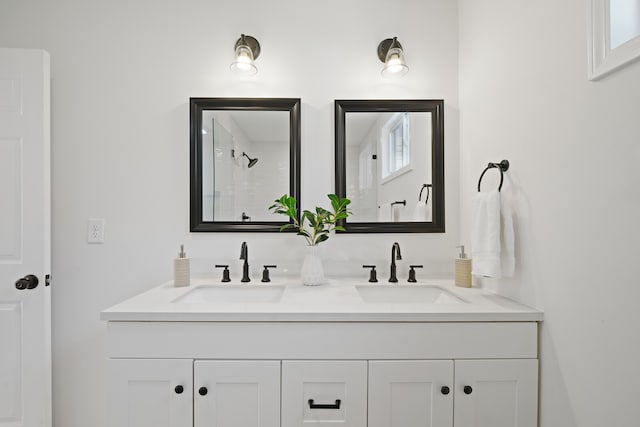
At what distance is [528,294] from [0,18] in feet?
9.03

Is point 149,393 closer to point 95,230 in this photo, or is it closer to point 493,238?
point 95,230

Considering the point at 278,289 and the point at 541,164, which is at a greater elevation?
the point at 541,164

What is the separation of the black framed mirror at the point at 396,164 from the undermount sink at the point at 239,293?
0.51 m

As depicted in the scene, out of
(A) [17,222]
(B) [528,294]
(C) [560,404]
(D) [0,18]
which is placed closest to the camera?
(C) [560,404]

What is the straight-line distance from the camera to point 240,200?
1.74 meters

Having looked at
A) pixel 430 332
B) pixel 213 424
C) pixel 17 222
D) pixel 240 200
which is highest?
pixel 240 200

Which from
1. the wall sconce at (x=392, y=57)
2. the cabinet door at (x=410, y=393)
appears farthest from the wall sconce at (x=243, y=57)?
the cabinet door at (x=410, y=393)

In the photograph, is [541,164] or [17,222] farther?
[17,222]

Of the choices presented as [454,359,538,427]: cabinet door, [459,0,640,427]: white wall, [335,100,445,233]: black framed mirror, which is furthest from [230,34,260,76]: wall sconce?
[454,359,538,427]: cabinet door

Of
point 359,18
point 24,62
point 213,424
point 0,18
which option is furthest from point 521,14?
point 0,18

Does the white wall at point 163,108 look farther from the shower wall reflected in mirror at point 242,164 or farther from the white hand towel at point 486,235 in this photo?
the white hand towel at point 486,235

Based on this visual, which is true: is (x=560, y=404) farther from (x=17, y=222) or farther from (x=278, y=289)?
(x=17, y=222)

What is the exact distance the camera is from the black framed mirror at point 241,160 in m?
1.73

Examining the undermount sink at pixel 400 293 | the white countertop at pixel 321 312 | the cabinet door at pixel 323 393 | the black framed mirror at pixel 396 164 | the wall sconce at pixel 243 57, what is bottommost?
the cabinet door at pixel 323 393
